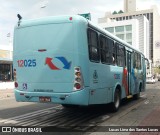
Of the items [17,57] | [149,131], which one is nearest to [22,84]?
[17,57]

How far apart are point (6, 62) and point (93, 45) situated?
131ft

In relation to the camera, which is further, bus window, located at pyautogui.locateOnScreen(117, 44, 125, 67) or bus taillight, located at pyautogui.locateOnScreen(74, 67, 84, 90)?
bus window, located at pyautogui.locateOnScreen(117, 44, 125, 67)

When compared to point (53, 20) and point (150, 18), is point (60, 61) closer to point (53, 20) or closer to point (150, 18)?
point (53, 20)

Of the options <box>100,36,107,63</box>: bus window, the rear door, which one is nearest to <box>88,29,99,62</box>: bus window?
<box>100,36,107,63</box>: bus window

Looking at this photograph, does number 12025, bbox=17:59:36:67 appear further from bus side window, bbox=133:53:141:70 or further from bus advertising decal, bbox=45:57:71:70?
bus side window, bbox=133:53:141:70

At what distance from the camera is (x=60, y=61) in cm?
952

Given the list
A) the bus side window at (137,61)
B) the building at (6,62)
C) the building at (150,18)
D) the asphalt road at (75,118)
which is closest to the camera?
the asphalt road at (75,118)

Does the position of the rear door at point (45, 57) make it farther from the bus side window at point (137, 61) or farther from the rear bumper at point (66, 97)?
the bus side window at point (137, 61)

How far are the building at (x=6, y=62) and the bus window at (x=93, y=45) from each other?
35.3m

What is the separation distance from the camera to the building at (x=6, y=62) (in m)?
45.2

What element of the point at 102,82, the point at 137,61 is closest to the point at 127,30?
the point at 137,61

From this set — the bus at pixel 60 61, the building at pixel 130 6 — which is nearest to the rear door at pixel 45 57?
the bus at pixel 60 61

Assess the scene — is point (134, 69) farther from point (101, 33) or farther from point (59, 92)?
point (59, 92)

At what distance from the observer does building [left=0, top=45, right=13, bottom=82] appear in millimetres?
45219
